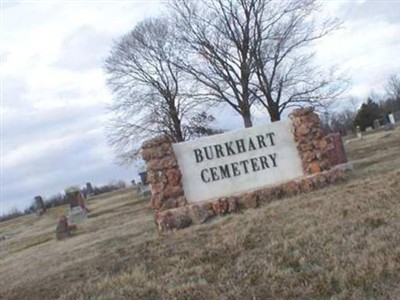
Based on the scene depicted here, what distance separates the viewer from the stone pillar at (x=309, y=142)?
14219 millimetres

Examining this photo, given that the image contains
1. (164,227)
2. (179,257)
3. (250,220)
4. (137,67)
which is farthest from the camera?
(137,67)

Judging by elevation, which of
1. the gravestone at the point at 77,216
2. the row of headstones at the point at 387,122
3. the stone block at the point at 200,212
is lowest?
the stone block at the point at 200,212

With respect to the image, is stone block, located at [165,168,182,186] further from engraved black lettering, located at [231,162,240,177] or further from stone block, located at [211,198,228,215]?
engraved black lettering, located at [231,162,240,177]

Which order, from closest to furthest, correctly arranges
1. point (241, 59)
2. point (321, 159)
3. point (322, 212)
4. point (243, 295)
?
point (243, 295) → point (322, 212) → point (321, 159) → point (241, 59)

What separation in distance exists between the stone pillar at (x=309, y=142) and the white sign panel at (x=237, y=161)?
0.53 ft

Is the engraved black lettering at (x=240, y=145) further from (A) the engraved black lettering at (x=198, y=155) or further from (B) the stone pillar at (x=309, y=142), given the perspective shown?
(B) the stone pillar at (x=309, y=142)

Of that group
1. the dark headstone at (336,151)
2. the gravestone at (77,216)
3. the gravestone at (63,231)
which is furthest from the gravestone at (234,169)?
the gravestone at (77,216)

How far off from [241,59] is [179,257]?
28116mm

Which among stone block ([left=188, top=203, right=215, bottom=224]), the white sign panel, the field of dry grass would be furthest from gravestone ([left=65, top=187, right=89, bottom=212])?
stone block ([left=188, top=203, right=215, bottom=224])

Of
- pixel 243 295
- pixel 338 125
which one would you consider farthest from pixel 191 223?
pixel 338 125

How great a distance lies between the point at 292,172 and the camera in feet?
46.9

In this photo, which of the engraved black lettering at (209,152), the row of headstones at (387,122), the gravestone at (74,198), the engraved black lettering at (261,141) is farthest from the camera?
the row of headstones at (387,122)

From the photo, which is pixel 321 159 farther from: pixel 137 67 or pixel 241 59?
pixel 137 67

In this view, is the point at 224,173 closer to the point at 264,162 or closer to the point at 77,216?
the point at 264,162
